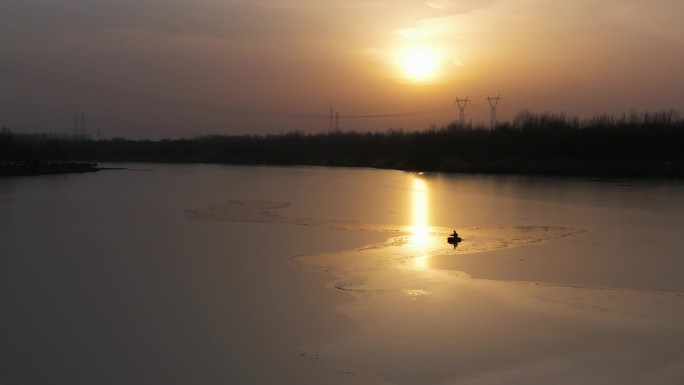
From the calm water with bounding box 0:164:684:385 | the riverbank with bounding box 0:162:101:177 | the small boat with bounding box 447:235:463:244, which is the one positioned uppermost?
the riverbank with bounding box 0:162:101:177

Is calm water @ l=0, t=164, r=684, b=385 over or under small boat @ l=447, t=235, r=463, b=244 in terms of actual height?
under

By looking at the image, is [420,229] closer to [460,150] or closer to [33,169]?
[33,169]

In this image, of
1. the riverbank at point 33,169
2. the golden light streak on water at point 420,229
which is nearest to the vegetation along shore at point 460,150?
the riverbank at point 33,169

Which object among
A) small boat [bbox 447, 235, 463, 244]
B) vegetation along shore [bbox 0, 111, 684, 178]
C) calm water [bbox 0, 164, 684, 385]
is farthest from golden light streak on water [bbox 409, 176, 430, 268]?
vegetation along shore [bbox 0, 111, 684, 178]

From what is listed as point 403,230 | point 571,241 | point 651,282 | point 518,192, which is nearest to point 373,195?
point 518,192

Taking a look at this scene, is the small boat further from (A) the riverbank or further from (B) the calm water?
(A) the riverbank

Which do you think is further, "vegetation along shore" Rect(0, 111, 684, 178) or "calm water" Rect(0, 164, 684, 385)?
"vegetation along shore" Rect(0, 111, 684, 178)

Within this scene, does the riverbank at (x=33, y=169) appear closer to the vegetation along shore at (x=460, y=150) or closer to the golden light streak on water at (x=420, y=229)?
the vegetation along shore at (x=460, y=150)

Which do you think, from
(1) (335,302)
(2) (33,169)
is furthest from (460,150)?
(1) (335,302)

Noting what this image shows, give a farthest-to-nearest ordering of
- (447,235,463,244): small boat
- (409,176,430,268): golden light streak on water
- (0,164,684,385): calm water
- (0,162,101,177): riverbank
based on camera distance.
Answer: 1. (0,162,101,177): riverbank
2. (447,235,463,244): small boat
3. (409,176,430,268): golden light streak on water
4. (0,164,684,385): calm water

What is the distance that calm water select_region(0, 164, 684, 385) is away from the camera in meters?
3.65

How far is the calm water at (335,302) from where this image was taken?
365 cm

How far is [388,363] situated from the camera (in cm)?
373

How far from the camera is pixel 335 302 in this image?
17.0 ft
